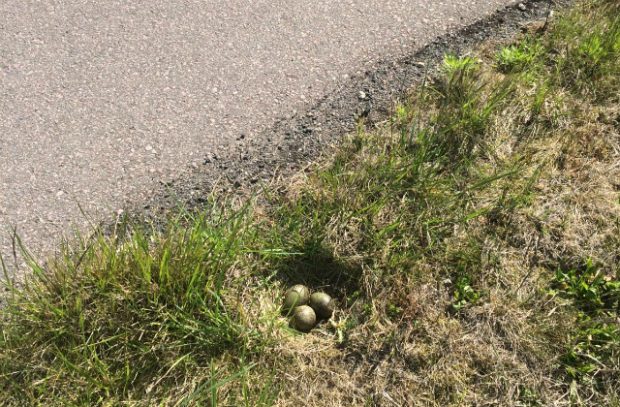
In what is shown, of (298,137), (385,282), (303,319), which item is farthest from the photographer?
(298,137)

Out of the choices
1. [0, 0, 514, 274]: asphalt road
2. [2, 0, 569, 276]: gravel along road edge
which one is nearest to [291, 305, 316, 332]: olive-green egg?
[2, 0, 569, 276]: gravel along road edge

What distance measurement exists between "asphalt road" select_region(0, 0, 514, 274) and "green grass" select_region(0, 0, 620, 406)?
28 cm

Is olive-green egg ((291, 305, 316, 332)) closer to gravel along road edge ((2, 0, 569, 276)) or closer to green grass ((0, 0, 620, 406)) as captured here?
green grass ((0, 0, 620, 406))

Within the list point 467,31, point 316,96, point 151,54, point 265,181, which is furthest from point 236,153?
point 467,31

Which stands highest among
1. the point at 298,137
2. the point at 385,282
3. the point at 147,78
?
the point at 147,78

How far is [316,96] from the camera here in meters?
2.90

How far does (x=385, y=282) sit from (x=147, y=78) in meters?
1.45

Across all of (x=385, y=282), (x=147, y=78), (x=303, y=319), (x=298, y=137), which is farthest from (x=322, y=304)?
(x=147, y=78)

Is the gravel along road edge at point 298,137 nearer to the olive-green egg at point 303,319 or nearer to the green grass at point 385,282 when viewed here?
the green grass at point 385,282

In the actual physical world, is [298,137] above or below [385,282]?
above

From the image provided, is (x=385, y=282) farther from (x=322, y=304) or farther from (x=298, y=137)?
(x=298, y=137)

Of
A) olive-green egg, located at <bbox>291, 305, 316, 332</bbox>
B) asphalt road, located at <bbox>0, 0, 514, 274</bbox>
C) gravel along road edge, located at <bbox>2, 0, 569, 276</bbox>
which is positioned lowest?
olive-green egg, located at <bbox>291, 305, 316, 332</bbox>

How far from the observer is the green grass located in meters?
2.11

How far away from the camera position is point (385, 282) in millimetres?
2355
